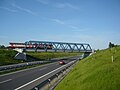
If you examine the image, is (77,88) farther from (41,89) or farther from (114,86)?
(41,89)

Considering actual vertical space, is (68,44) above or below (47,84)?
above

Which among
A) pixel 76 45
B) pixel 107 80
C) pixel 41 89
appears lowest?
pixel 41 89

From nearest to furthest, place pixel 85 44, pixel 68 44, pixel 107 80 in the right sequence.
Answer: pixel 107 80 → pixel 68 44 → pixel 85 44

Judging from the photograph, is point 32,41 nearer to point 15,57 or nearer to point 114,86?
point 15,57

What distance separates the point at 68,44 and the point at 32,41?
23968 mm

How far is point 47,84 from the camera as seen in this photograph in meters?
20.5

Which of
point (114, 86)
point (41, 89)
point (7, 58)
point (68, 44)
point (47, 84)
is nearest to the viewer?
point (114, 86)

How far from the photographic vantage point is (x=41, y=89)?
18.2 metres

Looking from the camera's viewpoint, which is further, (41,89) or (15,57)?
(15,57)

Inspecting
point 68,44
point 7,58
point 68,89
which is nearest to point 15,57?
point 7,58

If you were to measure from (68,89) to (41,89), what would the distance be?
374cm

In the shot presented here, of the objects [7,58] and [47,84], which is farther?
[7,58]

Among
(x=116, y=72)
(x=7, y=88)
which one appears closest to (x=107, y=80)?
(x=116, y=72)

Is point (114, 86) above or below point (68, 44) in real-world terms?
below
